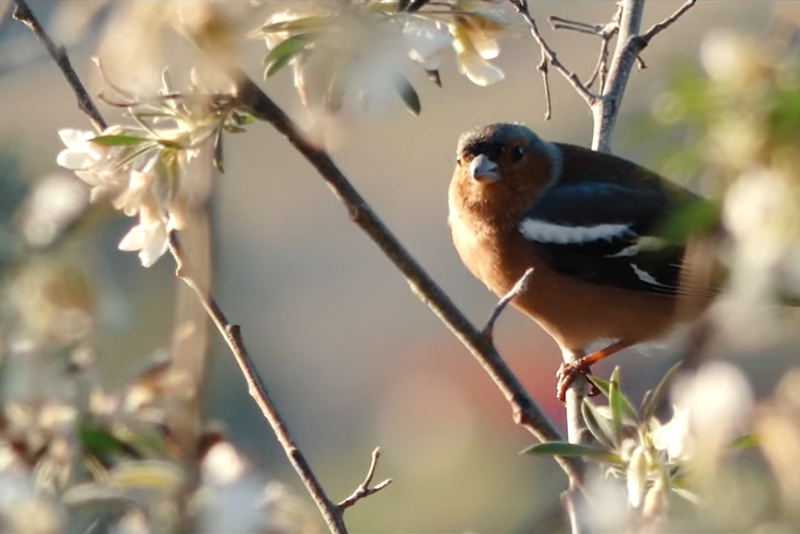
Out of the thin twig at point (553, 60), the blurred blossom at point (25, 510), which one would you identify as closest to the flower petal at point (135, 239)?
the blurred blossom at point (25, 510)

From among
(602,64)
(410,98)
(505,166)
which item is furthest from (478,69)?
(505,166)

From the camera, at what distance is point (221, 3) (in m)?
1.23

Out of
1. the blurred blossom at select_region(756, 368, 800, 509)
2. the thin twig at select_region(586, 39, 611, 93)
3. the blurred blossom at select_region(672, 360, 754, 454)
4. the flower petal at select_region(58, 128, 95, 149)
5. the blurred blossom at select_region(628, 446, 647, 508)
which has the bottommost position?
the thin twig at select_region(586, 39, 611, 93)

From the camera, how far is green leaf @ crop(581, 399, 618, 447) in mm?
1763

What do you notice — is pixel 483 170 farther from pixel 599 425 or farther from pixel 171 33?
pixel 171 33

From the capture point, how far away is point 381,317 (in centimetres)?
1675

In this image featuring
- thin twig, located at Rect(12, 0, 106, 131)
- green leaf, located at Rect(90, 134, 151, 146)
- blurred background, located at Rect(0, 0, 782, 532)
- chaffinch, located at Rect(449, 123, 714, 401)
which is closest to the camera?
green leaf, located at Rect(90, 134, 151, 146)

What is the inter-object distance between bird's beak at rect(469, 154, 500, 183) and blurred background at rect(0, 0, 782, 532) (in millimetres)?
515

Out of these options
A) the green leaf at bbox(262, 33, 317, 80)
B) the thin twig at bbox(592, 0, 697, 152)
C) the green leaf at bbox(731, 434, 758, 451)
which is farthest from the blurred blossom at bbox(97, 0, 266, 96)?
the thin twig at bbox(592, 0, 697, 152)

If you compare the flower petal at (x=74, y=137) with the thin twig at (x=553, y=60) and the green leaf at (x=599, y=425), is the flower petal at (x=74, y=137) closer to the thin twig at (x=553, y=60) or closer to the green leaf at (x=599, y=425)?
Result: the green leaf at (x=599, y=425)

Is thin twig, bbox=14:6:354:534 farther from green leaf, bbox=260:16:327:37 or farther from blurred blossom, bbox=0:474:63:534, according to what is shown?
blurred blossom, bbox=0:474:63:534

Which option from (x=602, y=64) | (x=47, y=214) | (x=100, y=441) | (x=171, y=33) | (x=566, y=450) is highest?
(x=171, y=33)

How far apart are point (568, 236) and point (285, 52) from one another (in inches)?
86.4

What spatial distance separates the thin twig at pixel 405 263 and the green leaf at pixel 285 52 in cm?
5
